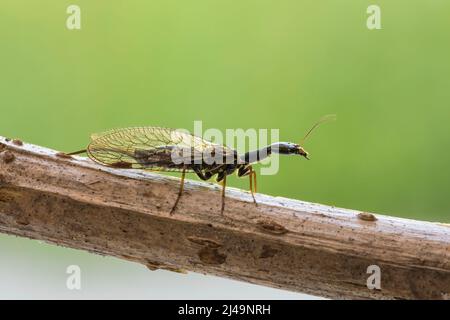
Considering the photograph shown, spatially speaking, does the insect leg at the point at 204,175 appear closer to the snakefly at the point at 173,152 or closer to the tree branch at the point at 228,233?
the snakefly at the point at 173,152

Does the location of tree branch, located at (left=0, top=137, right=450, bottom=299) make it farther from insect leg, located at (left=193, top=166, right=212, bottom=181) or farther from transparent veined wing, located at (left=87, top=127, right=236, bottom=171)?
insect leg, located at (left=193, top=166, right=212, bottom=181)

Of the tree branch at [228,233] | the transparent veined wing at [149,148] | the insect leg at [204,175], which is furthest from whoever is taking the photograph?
the insect leg at [204,175]

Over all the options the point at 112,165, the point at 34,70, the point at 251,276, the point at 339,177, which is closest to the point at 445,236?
the point at 251,276

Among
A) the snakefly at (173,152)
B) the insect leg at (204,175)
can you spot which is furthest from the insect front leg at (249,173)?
the insect leg at (204,175)

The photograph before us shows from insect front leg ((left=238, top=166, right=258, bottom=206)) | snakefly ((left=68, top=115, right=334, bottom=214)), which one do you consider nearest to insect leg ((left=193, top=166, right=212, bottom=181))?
snakefly ((left=68, top=115, right=334, bottom=214))

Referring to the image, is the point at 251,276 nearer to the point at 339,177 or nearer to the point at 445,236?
the point at 445,236

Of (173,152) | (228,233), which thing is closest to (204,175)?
(173,152)
